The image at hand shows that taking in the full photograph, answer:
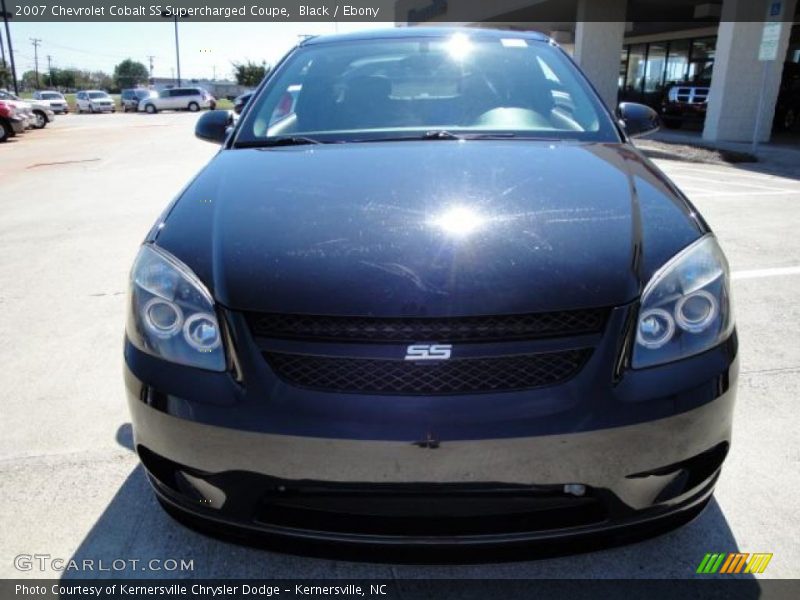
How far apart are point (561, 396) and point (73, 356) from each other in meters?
2.89

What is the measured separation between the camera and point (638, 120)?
3322mm

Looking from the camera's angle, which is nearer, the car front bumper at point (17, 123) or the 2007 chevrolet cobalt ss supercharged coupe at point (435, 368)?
the 2007 chevrolet cobalt ss supercharged coupe at point (435, 368)

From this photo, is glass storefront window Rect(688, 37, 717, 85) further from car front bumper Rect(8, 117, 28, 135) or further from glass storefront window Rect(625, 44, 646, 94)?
car front bumper Rect(8, 117, 28, 135)

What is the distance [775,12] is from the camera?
45.8 ft

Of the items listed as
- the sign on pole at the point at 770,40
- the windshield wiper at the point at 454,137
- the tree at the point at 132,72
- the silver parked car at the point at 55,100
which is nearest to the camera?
the windshield wiper at the point at 454,137

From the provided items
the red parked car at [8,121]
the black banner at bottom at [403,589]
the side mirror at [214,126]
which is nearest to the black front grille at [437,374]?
the black banner at bottom at [403,589]

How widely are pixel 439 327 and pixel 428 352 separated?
0.07 m

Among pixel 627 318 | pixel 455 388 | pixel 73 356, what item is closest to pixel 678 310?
pixel 627 318

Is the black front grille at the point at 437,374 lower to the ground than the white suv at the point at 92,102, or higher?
higher

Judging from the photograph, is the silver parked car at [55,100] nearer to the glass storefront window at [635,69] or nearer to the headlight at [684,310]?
the glass storefront window at [635,69]

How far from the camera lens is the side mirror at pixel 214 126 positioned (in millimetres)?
3447

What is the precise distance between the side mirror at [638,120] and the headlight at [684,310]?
1.70m

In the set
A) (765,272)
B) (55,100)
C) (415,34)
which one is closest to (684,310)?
(415,34)

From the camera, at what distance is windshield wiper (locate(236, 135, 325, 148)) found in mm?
2617
